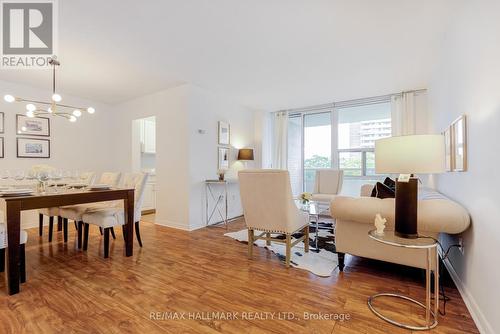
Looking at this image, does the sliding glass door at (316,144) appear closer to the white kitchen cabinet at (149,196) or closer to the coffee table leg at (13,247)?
the white kitchen cabinet at (149,196)

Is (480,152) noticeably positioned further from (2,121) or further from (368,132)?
(2,121)

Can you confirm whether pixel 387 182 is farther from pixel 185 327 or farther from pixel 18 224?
pixel 18 224

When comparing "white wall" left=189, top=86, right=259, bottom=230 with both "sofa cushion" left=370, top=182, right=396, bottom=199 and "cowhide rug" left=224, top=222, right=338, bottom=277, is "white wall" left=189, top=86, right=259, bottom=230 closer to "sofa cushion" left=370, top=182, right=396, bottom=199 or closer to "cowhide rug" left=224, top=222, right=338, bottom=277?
"cowhide rug" left=224, top=222, right=338, bottom=277

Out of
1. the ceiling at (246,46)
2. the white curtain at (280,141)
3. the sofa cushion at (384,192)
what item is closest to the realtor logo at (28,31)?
the ceiling at (246,46)

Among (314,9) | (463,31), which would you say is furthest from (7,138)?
(463,31)

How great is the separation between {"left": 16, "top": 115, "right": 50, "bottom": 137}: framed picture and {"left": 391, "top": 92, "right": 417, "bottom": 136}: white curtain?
20.6ft

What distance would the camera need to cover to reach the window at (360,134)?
186 inches

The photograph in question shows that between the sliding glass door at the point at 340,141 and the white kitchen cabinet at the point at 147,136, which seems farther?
the white kitchen cabinet at the point at 147,136

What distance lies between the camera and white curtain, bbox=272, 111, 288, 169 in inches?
219

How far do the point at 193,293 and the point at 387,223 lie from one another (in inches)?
67.3

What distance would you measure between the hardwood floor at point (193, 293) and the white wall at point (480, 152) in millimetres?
243

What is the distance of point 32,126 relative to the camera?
4.08 meters

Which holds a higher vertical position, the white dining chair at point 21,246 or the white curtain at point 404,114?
the white curtain at point 404,114

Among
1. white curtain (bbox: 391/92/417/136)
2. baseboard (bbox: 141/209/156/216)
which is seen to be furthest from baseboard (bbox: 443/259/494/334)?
baseboard (bbox: 141/209/156/216)
